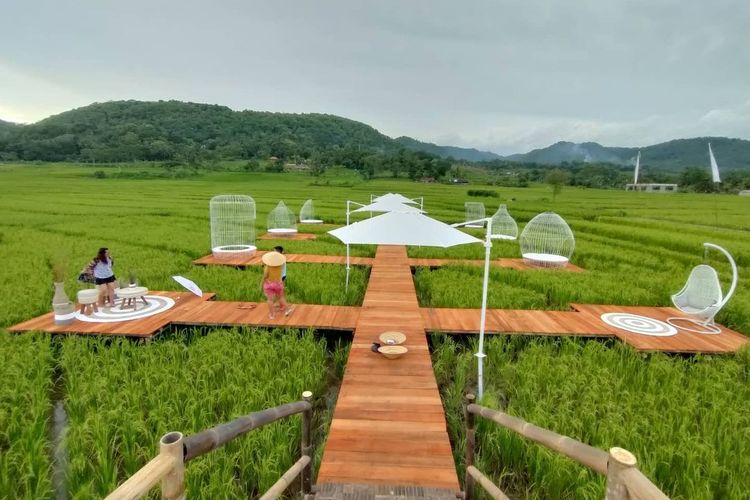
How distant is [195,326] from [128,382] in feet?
7.04

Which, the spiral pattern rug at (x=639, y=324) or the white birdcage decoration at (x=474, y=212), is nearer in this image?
the spiral pattern rug at (x=639, y=324)

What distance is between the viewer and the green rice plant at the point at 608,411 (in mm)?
3758

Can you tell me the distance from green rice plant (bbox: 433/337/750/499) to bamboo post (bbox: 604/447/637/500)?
2386 mm

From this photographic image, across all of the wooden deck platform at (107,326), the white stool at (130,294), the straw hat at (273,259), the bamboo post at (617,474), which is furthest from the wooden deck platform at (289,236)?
the bamboo post at (617,474)

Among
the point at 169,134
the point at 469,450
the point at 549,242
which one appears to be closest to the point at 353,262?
the point at 549,242

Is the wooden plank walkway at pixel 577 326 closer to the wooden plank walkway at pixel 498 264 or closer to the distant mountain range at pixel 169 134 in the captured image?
the wooden plank walkway at pixel 498 264

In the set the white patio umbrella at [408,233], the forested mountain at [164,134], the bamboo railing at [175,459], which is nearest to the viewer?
the bamboo railing at [175,459]

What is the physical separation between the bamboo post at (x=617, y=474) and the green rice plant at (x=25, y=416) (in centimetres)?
448

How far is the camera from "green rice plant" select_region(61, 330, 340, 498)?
382 cm

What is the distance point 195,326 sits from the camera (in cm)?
732

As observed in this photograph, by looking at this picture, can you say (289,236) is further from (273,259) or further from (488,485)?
(488,485)

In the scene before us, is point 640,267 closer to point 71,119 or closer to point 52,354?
point 52,354

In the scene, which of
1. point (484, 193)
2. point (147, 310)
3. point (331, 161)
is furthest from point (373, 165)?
point (147, 310)

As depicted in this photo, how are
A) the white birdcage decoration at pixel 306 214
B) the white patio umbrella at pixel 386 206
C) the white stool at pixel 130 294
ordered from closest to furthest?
1. the white stool at pixel 130 294
2. the white patio umbrella at pixel 386 206
3. the white birdcage decoration at pixel 306 214
